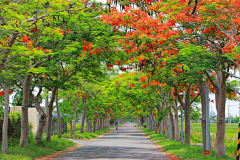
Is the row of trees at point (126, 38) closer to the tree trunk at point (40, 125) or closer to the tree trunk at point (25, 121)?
the tree trunk at point (25, 121)

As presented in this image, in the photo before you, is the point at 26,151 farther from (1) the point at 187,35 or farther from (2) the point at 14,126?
(1) the point at 187,35

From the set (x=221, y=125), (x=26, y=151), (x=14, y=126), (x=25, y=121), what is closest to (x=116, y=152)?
(x=26, y=151)

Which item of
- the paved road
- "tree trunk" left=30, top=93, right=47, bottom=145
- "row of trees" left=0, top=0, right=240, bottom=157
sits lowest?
the paved road

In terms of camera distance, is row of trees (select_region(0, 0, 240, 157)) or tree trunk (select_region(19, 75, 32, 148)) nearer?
row of trees (select_region(0, 0, 240, 157))

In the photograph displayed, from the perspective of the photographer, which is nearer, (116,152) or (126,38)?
(126,38)

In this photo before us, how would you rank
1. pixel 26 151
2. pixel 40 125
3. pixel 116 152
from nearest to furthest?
pixel 26 151, pixel 116 152, pixel 40 125

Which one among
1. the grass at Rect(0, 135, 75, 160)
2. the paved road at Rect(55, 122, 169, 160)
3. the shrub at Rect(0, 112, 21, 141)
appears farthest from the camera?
the shrub at Rect(0, 112, 21, 141)

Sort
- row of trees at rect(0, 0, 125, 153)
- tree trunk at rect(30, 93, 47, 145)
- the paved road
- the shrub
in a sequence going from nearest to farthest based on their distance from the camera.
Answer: row of trees at rect(0, 0, 125, 153), the paved road, the shrub, tree trunk at rect(30, 93, 47, 145)

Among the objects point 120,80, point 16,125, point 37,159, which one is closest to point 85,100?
point 120,80

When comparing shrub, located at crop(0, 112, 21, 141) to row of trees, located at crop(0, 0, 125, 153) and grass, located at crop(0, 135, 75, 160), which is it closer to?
Result: grass, located at crop(0, 135, 75, 160)

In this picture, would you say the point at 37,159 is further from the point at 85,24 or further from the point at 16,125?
the point at 85,24

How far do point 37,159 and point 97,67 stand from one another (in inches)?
230

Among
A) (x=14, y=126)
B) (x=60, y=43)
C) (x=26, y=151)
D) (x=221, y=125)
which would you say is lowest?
(x=26, y=151)

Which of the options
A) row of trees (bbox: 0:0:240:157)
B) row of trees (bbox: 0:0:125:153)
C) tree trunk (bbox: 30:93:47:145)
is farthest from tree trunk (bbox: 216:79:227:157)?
tree trunk (bbox: 30:93:47:145)
